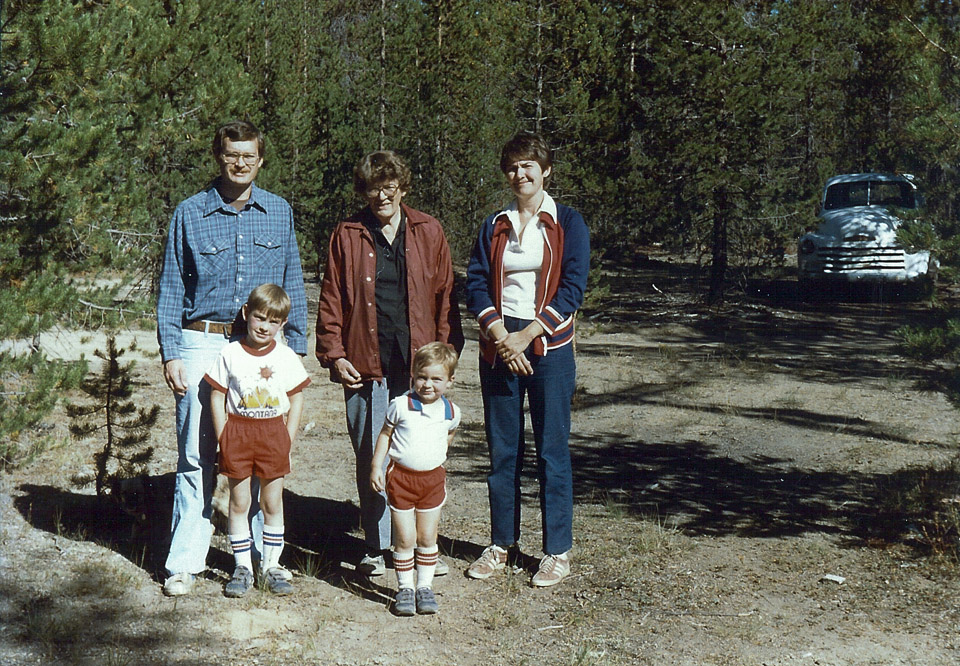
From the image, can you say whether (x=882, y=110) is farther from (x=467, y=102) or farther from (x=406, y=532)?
(x=406, y=532)

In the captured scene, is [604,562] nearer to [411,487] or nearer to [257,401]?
[411,487]

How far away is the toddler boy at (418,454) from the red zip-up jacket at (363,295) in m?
0.39

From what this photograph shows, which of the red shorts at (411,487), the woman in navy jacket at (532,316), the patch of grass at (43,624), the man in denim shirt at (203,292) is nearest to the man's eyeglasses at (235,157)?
the man in denim shirt at (203,292)

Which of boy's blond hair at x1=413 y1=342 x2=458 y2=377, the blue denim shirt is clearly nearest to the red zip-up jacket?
the blue denim shirt

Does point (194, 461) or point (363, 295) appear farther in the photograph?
point (363, 295)

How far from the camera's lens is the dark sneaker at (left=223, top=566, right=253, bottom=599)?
4.68 metres

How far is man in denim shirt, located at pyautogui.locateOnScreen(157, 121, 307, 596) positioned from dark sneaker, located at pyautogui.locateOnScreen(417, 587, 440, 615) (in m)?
1.08

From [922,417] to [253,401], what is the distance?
7258 mm

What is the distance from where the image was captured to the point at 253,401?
4.48 m

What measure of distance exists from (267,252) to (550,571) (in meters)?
2.10

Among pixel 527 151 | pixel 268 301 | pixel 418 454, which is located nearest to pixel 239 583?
pixel 418 454

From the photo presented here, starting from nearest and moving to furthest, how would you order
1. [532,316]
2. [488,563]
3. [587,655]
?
1. [587,655]
2. [532,316]
3. [488,563]

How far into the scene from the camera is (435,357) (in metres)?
4.37

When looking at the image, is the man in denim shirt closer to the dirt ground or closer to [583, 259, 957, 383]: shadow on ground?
the dirt ground
